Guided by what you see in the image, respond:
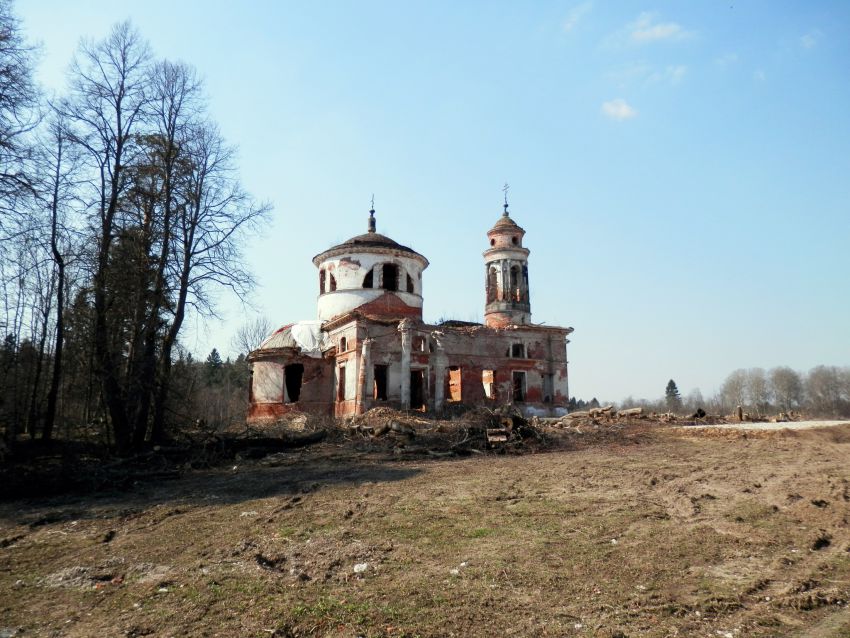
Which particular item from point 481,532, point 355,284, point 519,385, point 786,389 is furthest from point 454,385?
point 786,389

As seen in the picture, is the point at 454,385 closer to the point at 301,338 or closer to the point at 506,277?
the point at 506,277

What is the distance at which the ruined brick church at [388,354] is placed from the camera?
2719cm

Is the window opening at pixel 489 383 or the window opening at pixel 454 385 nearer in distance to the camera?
the window opening at pixel 454 385

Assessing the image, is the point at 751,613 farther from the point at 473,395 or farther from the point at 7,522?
the point at 473,395

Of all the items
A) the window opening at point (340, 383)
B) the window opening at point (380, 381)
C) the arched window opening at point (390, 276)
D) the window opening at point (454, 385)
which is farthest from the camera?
the arched window opening at point (390, 276)

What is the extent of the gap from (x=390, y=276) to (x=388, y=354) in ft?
18.8

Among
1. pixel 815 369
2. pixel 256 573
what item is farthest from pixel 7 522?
pixel 815 369

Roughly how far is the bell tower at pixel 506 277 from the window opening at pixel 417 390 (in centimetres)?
563

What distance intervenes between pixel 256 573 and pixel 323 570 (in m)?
0.69

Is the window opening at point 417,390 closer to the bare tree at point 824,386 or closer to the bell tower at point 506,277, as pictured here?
the bell tower at point 506,277

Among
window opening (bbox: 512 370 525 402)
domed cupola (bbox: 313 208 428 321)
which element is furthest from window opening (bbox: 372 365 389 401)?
window opening (bbox: 512 370 525 402)

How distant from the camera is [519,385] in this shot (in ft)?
99.6

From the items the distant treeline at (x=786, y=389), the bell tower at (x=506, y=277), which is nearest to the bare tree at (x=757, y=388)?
the distant treeline at (x=786, y=389)

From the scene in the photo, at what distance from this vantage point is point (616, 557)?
648 cm
